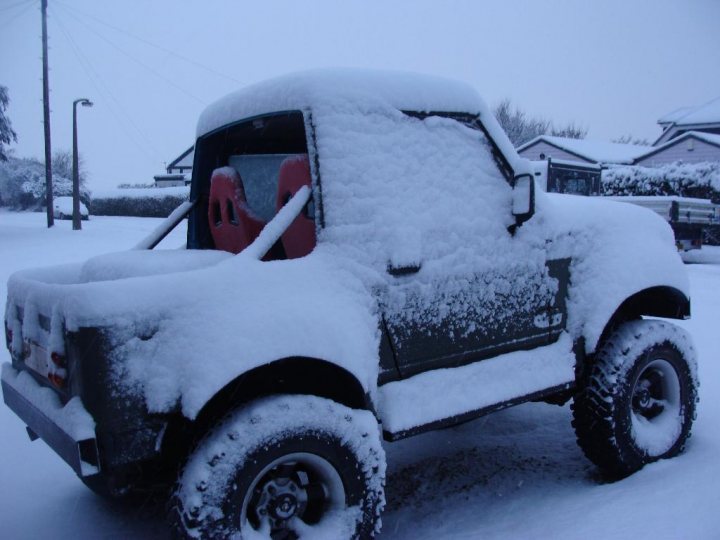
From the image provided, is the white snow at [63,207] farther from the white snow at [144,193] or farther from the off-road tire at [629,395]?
the off-road tire at [629,395]

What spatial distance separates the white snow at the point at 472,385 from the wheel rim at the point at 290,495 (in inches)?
14.6

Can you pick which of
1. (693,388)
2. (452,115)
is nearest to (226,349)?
(452,115)

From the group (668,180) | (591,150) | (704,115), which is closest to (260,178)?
(668,180)

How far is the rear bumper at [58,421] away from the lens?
6.66 ft

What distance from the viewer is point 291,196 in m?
2.82

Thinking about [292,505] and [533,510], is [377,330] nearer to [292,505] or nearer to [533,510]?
[292,505]

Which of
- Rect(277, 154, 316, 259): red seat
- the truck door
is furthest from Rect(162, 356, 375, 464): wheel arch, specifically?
Rect(277, 154, 316, 259): red seat

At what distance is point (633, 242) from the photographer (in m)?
3.52

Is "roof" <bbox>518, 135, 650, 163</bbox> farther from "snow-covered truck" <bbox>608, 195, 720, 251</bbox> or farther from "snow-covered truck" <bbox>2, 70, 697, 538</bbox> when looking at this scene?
"snow-covered truck" <bbox>2, 70, 697, 538</bbox>

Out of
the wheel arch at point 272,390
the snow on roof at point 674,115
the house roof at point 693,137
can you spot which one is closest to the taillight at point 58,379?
the wheel arch at point 272,390

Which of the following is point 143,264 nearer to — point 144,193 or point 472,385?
point 472,385

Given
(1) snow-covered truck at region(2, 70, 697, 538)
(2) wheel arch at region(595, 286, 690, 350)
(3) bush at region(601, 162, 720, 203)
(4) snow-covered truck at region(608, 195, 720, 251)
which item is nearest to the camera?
A: (1) snow-covered truck at region(2, 70, 697, 538)

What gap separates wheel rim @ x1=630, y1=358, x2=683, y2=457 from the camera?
3492 millimetres

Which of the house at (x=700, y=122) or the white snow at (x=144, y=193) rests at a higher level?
the house at (x=700, y=122)
